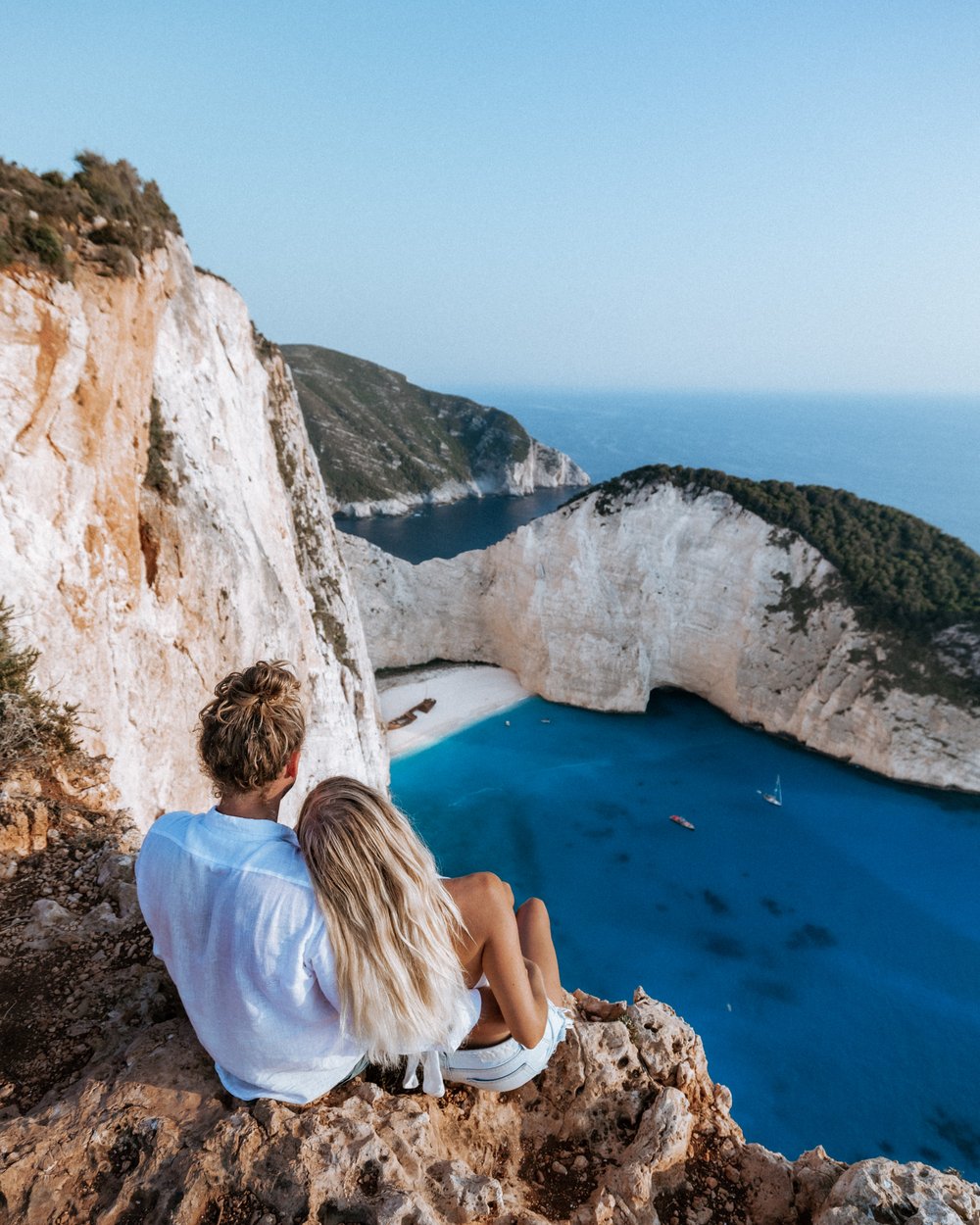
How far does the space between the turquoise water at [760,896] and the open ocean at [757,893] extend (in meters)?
0.04

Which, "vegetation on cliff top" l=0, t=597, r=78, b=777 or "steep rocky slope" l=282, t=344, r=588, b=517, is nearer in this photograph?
"vegetation on cliff top" l=0, t=597, r=78, b=777

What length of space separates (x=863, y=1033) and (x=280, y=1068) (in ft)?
49.8

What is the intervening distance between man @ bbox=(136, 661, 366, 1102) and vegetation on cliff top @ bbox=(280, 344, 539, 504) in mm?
59728

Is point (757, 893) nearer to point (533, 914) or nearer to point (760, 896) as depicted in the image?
point (760, 896)

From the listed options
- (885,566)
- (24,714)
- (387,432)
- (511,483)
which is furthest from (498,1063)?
(387,432)

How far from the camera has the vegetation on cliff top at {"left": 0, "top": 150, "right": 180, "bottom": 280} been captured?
566cm

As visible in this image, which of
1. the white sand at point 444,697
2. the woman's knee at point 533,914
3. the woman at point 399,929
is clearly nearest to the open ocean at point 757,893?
the white sand at point 444,697

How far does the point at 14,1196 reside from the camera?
1724 millimetres

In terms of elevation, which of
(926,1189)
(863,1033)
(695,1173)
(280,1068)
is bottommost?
(863,1033)

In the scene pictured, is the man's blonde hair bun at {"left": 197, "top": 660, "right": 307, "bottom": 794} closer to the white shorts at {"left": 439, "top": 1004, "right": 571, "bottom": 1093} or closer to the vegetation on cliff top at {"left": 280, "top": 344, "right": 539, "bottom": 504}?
the white shorts at {"left": 439, "top": 1004, "right": 571, "bottom": 1093}

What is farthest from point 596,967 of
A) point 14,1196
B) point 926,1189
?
point 14,1196

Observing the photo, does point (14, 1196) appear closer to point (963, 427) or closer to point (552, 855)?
point (552, 855)

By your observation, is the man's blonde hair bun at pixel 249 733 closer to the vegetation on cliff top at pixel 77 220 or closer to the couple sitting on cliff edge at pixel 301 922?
the couple sitting on cliff edge at pixel 301 922

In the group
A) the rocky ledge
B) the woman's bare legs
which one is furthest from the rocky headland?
the woman's bare legs
